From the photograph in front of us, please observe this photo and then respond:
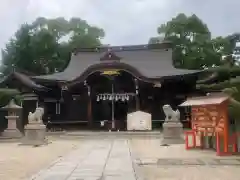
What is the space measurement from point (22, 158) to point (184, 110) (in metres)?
16.4

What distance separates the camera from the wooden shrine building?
24344 mm

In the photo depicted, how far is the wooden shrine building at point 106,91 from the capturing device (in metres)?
24.3

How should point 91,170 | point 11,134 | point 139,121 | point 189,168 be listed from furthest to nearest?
1. point 139,121
2. point 11,134
3. point 189,168
4. point 91,170

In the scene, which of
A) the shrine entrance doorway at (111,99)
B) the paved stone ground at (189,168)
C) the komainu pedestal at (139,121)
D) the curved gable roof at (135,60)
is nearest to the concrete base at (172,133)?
the paved stone ground at (189,168)

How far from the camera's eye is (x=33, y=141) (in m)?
16.4

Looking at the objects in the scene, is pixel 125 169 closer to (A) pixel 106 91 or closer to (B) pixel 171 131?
(B) pixel 171 131

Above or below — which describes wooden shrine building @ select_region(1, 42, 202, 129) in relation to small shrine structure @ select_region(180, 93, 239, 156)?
above

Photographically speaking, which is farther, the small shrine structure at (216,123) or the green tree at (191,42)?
the green tree at (191,42)

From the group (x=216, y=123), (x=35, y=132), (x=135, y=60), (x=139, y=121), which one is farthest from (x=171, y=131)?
(x=135, y=60)

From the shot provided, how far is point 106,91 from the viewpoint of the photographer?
26.2 metres

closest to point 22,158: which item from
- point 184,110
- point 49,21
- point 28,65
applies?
point 184,110

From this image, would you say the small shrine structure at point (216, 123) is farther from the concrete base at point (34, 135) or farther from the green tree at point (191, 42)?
the green tree at point (191, 42)

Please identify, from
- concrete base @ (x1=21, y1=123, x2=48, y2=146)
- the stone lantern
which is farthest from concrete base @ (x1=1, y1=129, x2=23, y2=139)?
concrete base @ (x1=21, y1=123, x2=48, y2=146)

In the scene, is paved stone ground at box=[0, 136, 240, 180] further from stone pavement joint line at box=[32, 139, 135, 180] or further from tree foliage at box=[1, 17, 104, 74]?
tree foliage at box=[1, 17, 104, 74]
